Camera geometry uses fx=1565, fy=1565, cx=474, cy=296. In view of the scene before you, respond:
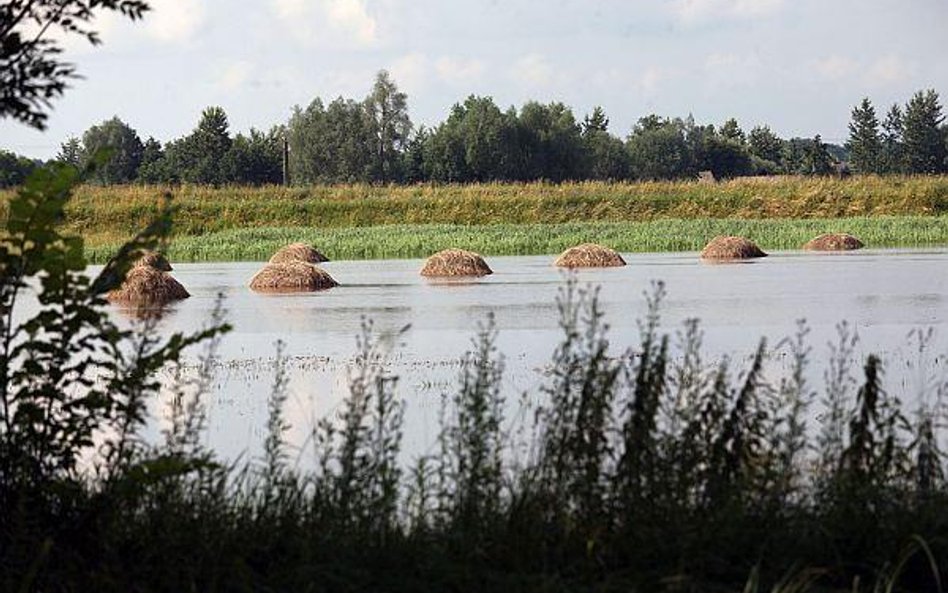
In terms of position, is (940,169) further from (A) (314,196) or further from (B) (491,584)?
(B) (491,584)

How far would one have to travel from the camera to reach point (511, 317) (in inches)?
798

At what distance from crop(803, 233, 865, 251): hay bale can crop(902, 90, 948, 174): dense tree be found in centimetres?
8597

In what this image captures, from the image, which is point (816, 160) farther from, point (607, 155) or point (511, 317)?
point (511, 317)

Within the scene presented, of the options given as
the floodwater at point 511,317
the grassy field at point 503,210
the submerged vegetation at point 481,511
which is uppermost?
the grassy field at point 503,210

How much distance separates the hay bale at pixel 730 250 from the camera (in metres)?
35.3

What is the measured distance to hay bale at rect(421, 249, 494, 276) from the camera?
30781mm

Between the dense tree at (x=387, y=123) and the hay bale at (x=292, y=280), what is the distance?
259 ft

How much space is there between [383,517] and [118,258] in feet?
5.16

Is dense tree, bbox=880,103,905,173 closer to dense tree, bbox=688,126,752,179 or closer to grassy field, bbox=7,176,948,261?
dense tree, bbox=688,126,752,179

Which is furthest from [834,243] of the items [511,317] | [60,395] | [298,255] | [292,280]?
[60,395]

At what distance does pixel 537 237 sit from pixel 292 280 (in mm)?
16470

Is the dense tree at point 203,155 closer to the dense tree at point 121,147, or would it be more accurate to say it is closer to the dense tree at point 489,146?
the dense tree at point 121,147

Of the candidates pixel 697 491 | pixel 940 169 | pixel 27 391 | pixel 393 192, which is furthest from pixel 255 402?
pixel 940 169

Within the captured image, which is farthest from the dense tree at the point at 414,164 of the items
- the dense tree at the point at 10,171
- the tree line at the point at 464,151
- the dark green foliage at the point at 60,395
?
the dark green foliage at the point at 60,395
